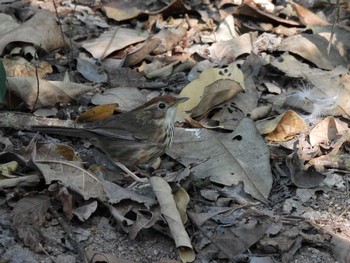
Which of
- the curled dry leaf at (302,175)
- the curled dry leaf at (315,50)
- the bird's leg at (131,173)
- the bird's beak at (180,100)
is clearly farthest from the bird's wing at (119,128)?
the curled dry leaf at (315,50)

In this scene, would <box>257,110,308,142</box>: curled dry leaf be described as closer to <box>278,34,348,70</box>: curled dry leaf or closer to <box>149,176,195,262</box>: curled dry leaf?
<box>278,34,348,70</box>: curled dry leaf

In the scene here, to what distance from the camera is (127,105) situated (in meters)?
6.62

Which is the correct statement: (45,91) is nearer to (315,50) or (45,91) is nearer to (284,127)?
(284,127)

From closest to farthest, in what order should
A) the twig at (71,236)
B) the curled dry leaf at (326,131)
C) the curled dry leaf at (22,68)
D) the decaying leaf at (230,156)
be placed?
the twig at (71,236)
the decaying leaf at (230,156)
the curled dry leaf at (326,131)
the curled dry leaf at (22,68)

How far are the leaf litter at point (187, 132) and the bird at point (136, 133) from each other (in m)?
0.15

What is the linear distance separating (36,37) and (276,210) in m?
2.93

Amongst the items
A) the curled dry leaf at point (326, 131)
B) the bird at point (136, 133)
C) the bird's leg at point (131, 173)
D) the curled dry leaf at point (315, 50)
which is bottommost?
the curled dry leaf at point (315, 50)

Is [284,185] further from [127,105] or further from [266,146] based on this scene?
[127,105]

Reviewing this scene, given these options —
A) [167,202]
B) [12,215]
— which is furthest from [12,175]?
[167,202]

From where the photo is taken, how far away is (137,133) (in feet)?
19.6

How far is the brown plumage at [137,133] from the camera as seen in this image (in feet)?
19.3

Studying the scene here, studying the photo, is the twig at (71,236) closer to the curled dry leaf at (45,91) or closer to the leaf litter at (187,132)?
the leaf litter at (187,132)

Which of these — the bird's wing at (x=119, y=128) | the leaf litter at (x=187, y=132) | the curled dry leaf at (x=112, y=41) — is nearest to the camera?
the leaf litter at (x=187, y=132)

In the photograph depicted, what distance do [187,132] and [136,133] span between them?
433mm
